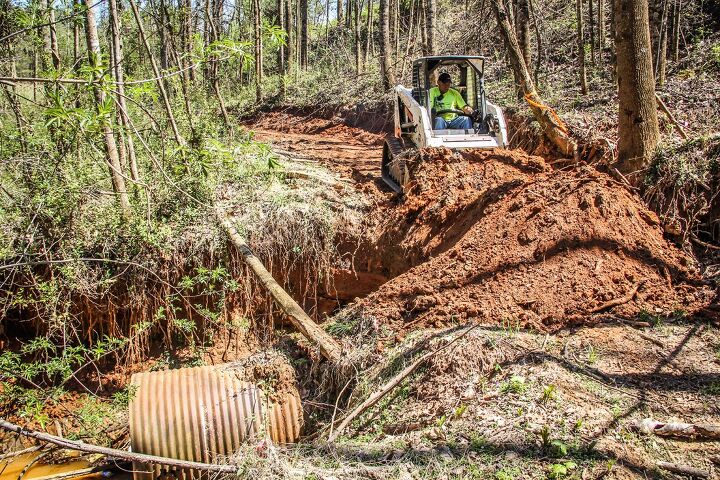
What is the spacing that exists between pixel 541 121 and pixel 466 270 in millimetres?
3766

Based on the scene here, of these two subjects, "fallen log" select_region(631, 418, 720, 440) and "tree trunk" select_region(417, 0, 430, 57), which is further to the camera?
"tree trunk" select_region(417, 0, 430, 57)

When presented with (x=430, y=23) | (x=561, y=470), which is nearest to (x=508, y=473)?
(x=561, y=470)

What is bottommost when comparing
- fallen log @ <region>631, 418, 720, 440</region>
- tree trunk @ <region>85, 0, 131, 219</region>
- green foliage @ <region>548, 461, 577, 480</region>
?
green foliage @ <region>548, 461, 577, 480</region>

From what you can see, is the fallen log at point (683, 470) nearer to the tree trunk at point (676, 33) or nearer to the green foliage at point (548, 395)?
the green foliage at point (548, 395)

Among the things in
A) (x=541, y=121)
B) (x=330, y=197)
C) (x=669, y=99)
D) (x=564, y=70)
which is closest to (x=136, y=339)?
(x=330, y=197)

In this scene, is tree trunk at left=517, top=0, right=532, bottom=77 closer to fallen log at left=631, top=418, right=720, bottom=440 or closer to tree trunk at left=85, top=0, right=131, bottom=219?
tree trunk at left=85, top=0, right=131, bottom=219

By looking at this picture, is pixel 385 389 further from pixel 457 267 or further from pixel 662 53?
pixel 662 53

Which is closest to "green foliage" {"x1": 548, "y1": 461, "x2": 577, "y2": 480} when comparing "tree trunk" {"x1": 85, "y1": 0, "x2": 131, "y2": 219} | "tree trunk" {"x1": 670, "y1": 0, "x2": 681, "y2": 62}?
"tree trunk" {"x1": 85, "y1": 0, "x2": 131, "y2": 219}

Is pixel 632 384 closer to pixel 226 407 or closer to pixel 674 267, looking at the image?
pixel 674 267

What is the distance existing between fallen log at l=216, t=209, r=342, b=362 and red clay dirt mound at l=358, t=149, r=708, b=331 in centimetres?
73

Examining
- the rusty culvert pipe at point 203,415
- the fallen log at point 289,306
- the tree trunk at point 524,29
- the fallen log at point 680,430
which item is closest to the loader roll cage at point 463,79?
the tree trunk at point 524,29

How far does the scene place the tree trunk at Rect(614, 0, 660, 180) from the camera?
6465mm

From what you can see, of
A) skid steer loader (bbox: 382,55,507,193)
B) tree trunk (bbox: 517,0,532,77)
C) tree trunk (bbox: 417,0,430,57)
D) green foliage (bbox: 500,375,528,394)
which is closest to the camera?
green foliage (bbox: 500,375,528,394)

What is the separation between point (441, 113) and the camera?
8.95m
